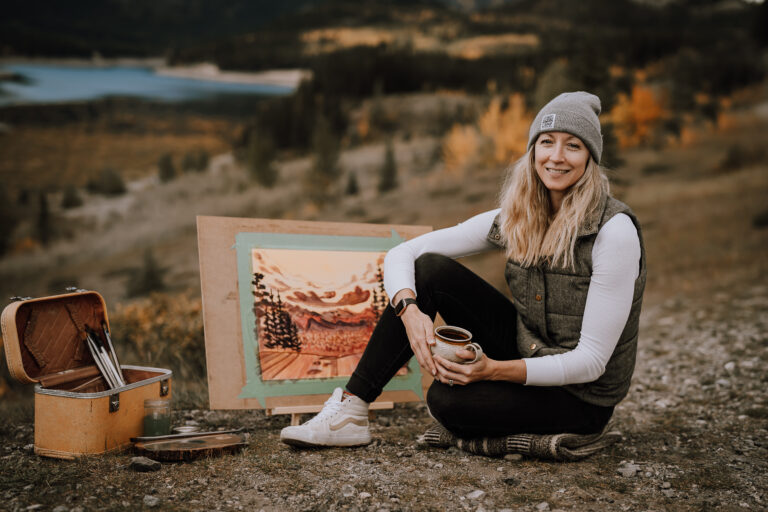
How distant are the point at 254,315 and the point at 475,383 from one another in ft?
3.71

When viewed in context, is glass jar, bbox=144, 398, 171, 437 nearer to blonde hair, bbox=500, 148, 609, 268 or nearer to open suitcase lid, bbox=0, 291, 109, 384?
open suitcase lid, bbox=0, 291, 109, 384

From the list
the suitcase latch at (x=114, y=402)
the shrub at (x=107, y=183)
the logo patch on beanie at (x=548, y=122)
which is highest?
the shrub at (x=107, y=183)

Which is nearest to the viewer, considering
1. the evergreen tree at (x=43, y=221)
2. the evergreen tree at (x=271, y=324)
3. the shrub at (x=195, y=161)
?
the evergreen tree at (x=271, y=324)

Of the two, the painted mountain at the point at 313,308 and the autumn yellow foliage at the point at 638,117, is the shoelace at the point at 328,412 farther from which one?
the autumn yellow foliage at the point at 638,117

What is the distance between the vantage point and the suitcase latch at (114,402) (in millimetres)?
2264

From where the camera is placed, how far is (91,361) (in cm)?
261

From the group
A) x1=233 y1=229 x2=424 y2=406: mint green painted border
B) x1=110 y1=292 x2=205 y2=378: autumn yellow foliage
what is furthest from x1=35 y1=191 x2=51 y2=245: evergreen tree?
x1=233 y1=229 x2=424 y2=406: mint green painted border

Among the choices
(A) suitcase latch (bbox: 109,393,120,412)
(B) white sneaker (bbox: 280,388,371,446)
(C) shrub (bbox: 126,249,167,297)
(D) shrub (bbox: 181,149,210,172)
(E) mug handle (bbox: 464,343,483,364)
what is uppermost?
(D) shrub (bbox: 181,149,210,172)

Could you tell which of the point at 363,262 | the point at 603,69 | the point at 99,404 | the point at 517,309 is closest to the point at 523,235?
the point at 517,309

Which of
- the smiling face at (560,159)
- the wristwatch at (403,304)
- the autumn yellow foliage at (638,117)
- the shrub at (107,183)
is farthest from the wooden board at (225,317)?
the autumn yellow foliage at (638,117)

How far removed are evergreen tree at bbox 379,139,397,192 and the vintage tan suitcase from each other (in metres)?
12.5

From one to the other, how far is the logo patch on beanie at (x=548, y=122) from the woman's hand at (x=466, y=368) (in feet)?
2.73

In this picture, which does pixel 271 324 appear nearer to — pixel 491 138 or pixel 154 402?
pixel 154 402

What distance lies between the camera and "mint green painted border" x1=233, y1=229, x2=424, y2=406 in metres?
2.71
